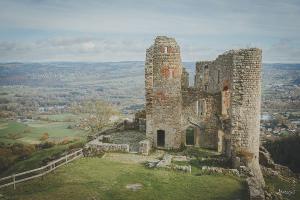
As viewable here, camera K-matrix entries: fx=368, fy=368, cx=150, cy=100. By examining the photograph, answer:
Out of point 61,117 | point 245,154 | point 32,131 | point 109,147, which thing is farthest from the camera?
point 61,117

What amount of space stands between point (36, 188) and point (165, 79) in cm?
1487

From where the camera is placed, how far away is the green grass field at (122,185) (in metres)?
18.7

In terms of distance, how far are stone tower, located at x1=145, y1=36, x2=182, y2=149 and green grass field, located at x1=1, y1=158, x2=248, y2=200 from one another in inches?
274

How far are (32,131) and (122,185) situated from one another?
57205 mm

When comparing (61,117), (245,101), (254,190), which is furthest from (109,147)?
(61,117)

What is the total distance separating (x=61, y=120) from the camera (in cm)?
8900

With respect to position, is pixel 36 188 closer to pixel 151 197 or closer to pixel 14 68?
pixel 151 197

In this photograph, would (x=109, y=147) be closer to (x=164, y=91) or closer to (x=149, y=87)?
(x=149, y=87)

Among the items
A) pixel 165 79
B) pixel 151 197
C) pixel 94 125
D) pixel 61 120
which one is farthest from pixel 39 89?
pixel 151 197

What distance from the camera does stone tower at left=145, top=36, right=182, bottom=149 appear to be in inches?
1203

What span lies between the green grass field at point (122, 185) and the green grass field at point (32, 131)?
40.3m

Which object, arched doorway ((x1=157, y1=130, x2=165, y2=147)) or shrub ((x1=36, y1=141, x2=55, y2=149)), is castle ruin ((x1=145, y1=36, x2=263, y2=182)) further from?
shrub ((x1=36, y1=141, x2=55, y2=149))

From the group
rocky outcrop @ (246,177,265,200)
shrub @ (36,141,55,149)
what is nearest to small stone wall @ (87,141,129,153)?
rocky outcrop @ (246,177,265,200)

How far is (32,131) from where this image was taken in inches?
2886
